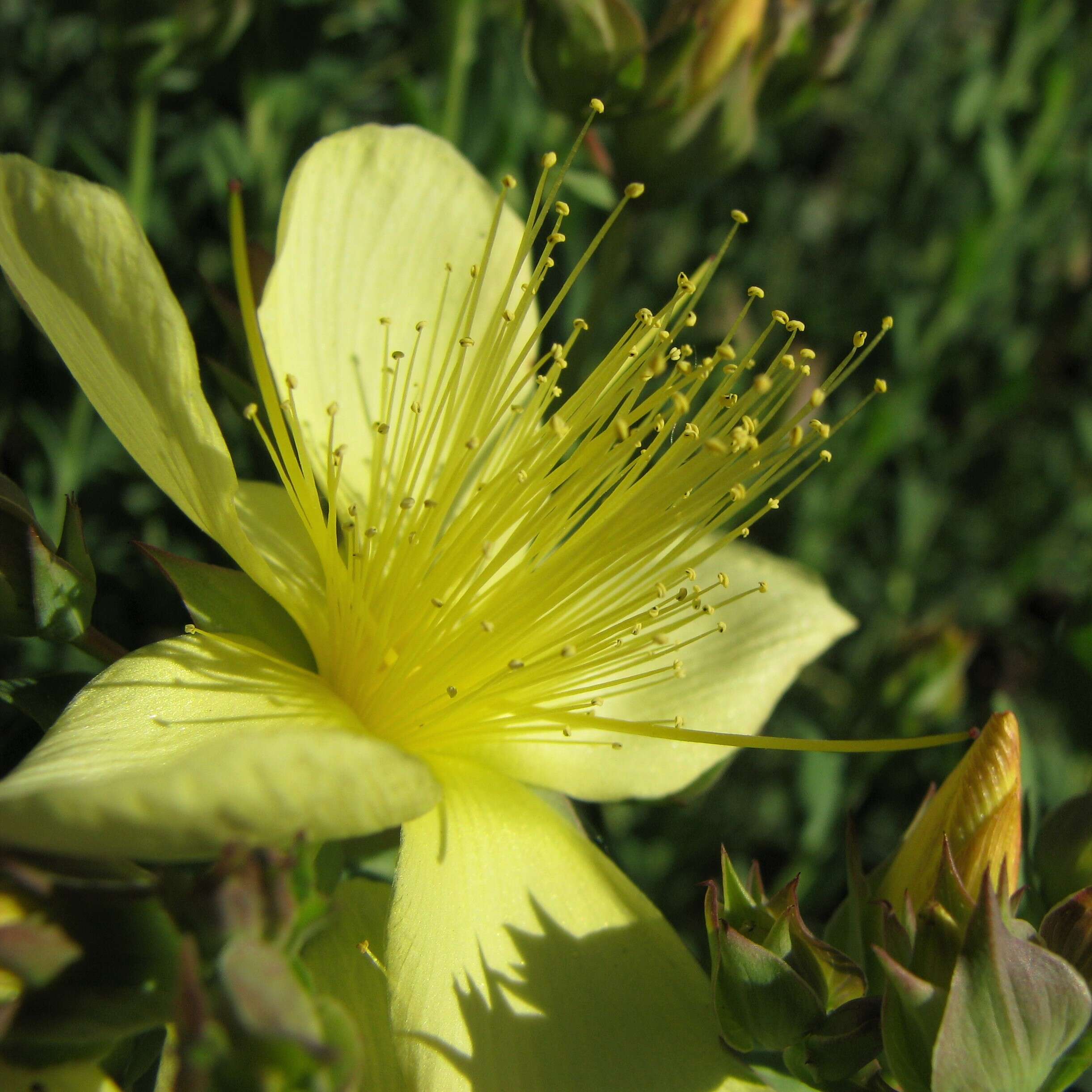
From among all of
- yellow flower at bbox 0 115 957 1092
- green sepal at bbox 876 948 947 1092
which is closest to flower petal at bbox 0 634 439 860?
yellow flower at bbox 0 115 957 1092

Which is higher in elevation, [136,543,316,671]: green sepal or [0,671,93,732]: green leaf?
[136,543,316,671]: green sepal

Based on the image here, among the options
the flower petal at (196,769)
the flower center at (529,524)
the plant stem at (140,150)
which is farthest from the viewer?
the plant stem at (140,150)

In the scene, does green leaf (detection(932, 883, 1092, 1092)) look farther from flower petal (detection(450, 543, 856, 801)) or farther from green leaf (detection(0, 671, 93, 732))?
green leaf (detection(0, 671, 93, 732))

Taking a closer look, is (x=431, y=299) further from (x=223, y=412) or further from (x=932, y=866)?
(x=932, y=866)

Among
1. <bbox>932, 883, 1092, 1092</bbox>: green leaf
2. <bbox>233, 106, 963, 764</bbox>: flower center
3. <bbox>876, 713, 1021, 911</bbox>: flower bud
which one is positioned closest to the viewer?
<bbox>932, 883, 1092, 1092</bbox>: green leaf

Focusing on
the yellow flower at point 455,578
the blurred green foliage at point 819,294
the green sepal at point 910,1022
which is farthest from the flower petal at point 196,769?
the green sepal at point 910,1022

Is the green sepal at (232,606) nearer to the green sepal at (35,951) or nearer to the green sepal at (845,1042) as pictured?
the green sepal at (35,951)

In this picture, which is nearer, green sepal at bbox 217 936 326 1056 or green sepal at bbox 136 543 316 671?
green sepal at bbox 217 936 326 1056
